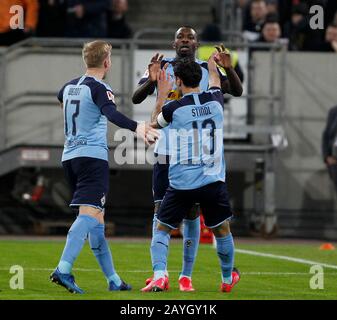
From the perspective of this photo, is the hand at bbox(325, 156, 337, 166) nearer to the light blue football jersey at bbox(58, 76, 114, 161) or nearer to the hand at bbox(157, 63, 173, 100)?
the hand at bbox(157, 63, 173, 100)

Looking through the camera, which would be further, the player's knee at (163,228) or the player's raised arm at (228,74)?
the player's raised arm at (228,74)

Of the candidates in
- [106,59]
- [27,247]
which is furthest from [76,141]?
[27,247]

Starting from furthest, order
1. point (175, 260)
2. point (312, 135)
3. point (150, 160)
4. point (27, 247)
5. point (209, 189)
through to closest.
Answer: point (312, 135) < point (150, 160) < point (27, 247) < point (175, 260) < point (209, 189)

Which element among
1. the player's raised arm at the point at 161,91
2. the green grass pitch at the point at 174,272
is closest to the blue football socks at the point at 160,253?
the green grass pitch at the point at 174,272

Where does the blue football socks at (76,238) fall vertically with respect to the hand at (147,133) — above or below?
below

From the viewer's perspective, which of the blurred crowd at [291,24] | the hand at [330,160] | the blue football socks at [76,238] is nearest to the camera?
the blue football socks at [76,238]

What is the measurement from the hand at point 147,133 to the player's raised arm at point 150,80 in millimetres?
1132

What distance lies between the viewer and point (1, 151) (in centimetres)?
2048

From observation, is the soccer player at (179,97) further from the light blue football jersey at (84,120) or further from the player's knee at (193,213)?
the light blue football jersey at (84,120)

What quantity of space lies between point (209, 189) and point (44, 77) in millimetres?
10550

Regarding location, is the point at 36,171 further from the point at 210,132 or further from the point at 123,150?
the point at 210,132

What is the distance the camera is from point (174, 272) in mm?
13383

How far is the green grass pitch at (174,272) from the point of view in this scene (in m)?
10.6

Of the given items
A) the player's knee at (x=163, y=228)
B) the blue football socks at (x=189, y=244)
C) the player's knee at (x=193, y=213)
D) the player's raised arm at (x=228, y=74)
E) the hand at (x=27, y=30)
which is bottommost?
the blue football socks at (x=189, y=244)
